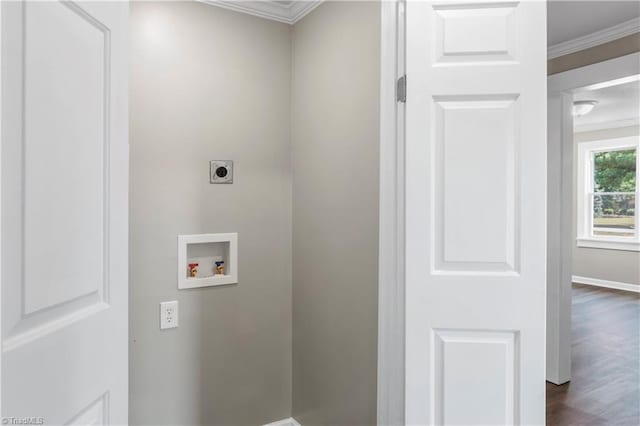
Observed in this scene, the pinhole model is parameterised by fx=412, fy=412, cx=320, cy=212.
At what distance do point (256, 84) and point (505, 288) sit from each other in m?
1.60

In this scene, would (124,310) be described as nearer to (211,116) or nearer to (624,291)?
(211,116)

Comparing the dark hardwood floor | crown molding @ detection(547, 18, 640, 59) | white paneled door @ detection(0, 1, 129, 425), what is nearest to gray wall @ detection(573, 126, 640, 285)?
the dark hardwood floor

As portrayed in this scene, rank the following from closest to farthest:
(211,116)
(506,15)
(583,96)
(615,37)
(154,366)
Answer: (506,15) → (154,366) → (211,116) → (615,37) → (583,96)

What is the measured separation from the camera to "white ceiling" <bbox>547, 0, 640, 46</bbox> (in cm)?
230

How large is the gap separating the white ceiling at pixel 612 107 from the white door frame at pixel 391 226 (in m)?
3.29

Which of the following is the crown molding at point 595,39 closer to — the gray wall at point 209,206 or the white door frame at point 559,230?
the white door frame at point 559,230

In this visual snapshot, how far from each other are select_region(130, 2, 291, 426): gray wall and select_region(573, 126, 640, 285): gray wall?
5969 mm

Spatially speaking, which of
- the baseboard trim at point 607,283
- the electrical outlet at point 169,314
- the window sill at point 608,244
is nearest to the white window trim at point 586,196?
the window sill at point 608,244

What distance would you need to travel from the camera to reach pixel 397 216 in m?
1.53

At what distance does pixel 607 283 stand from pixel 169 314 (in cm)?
675

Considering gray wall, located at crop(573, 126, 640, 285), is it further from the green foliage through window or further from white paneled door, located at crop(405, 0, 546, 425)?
white paneled door, located at crop(405, 0, 546, 425)

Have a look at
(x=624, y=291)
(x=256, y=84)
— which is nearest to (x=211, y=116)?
(x=256, y=84)

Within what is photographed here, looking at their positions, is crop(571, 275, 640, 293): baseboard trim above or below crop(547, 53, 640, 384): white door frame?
below

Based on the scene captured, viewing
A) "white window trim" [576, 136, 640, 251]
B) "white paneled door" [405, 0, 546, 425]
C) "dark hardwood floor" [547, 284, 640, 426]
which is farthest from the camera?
"white window trim" [576, 136, 640, 251]
